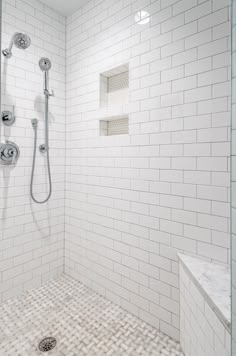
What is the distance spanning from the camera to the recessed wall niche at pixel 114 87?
6.59 feet

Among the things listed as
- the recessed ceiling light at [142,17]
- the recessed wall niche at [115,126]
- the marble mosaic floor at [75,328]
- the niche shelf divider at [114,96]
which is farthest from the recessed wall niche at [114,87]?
the marble mosaic floor at [75,328]

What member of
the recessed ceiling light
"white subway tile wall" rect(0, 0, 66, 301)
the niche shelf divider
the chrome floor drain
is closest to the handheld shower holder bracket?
"white subway tile wall" rect(0, 0, 66, 301)

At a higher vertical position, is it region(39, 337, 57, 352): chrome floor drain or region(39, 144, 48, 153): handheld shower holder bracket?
region(39, 144, 48, 153): handheld shower holder bracket

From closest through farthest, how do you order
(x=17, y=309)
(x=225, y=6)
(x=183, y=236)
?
(x=225, y=6) < (x=183, y=236) < (x=17, y=309)

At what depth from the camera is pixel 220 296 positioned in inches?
40.2

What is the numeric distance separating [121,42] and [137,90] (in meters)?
0.49

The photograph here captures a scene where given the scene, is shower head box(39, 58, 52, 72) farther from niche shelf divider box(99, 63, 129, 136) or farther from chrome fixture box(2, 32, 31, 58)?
niche shelf divider box(99, 63, 129, 136)

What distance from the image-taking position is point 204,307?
3.66 ft

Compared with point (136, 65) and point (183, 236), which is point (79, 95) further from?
point (183, 236)

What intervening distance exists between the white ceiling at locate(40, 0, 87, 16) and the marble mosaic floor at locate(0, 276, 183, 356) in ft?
9.62

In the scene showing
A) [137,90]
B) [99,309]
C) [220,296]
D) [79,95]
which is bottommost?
[99,309]

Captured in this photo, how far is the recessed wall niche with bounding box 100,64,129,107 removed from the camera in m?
2.01

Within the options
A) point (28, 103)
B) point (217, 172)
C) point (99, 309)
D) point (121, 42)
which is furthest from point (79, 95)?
point (99, 309)

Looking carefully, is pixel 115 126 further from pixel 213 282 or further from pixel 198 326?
pixel 198 326
